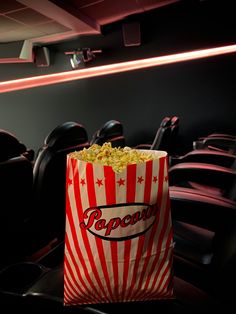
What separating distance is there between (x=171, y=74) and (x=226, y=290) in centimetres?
404

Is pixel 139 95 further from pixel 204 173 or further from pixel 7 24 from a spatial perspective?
pixel 204 173

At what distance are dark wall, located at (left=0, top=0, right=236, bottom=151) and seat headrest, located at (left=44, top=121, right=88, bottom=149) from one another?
10.2 ft

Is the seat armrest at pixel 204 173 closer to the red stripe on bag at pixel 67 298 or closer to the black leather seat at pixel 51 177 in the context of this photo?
the black leather seat at pixel 51 177

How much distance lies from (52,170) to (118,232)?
3.56 ft

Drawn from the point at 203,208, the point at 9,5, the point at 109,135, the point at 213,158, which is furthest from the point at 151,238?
the point at 9,5

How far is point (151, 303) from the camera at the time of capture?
540mm

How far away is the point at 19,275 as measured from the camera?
898mm

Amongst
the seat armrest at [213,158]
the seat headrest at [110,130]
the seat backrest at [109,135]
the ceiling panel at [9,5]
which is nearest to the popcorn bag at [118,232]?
the seat armrest at [213,158]

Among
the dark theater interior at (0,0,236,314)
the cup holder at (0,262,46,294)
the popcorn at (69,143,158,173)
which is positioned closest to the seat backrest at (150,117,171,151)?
the dark theater interior at (0,0,236,314)

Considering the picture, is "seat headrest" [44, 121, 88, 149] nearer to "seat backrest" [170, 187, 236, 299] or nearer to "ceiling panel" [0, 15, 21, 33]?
"seat backrest" [170, 187, 236, 299]

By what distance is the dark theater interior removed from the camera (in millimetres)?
474

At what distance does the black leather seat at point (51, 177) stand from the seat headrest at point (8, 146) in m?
0.21

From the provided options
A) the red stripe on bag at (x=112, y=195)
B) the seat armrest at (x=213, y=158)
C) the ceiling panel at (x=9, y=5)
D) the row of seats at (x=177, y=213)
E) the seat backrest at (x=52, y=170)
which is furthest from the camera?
the ceiling panel at (x=9, y=5)

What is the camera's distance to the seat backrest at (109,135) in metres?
2.21
